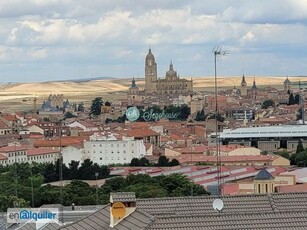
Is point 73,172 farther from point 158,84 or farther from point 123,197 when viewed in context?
point 158,84

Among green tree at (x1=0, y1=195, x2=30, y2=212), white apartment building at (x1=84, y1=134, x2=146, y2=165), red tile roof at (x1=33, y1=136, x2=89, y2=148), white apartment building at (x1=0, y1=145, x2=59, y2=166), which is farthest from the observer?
red tile roof at (x1=33, y1=136, x2=89, y2=148)

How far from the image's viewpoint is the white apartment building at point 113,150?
7219 cm

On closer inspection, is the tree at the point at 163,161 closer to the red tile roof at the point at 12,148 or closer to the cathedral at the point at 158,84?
the red tile roof at the point at 12,148

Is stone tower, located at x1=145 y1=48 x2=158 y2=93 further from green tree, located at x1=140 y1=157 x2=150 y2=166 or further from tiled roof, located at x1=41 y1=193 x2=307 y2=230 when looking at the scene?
tiled roof, located at x1=41 y1=193 x2=307 y2=230

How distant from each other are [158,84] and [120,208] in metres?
168

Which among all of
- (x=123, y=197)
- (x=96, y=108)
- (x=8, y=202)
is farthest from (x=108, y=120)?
(x=123, y=197)

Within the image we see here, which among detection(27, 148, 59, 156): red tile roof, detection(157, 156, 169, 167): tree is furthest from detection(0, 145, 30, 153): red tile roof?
detection(157, 156, 169, 167): tree

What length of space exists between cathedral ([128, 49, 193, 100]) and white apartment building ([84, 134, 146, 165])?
99502 millimetres

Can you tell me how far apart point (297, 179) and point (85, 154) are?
2977 cm

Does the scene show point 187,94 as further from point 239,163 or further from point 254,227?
point 254,227

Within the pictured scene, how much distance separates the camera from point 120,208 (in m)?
11.9

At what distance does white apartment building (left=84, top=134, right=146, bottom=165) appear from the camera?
7219 centimetres

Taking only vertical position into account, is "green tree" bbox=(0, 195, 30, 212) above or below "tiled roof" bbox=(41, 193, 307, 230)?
below

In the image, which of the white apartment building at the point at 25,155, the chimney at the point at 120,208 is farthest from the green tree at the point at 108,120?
the chimney at the point at 120,208
